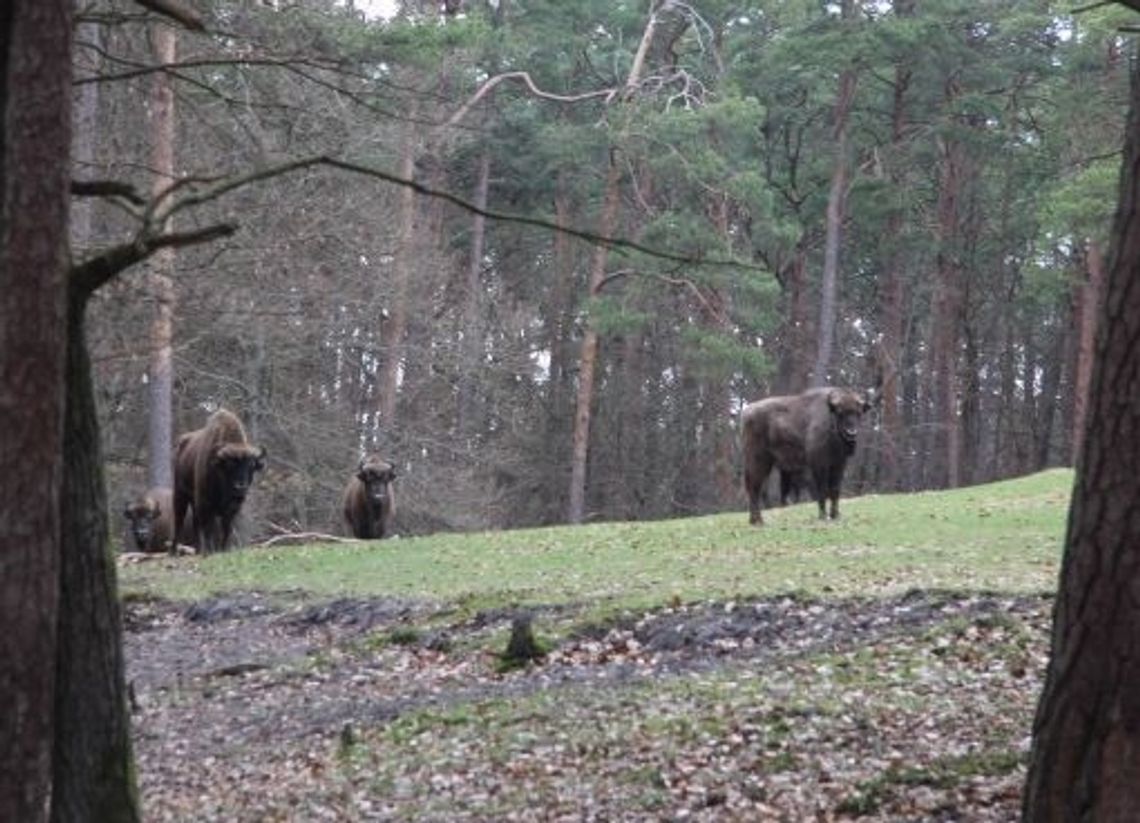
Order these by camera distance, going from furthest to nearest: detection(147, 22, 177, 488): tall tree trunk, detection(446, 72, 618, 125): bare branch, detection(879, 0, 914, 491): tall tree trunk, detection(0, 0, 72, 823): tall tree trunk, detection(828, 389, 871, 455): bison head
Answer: detection(879, 0, 914, 491): tall tree trunk < detection(828, 389, 871, 455): bison head < detection(446, 72, 618, 125): bare branch < detection(147, 22, 177, 488): tall tree trunk < detection(0, 0, 72, 823): tall tree trunk

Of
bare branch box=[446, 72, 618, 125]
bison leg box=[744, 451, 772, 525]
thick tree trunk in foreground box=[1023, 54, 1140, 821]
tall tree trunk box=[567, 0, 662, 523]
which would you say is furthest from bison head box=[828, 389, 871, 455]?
tall tree trunk box=[567, 0, 662, 523]

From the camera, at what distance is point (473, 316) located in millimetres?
39562

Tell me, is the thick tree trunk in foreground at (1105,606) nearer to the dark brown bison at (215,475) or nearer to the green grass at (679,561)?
the green grass at (679,561)

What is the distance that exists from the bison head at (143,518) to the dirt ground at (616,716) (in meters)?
8.58

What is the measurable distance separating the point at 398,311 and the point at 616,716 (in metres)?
26.4

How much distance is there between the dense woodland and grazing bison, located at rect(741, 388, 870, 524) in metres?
7.19

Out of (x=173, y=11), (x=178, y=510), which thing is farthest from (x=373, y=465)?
(x=173, y=11)

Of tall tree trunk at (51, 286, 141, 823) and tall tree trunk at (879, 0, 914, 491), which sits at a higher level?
tall tree trunk at (879, 0, 914, 491)

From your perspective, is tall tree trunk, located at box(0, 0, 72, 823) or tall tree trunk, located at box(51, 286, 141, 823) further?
tall tree trunk, located at box(51, 286, 141, 823)

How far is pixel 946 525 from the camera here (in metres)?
21.0

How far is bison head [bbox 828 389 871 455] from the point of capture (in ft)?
71.8

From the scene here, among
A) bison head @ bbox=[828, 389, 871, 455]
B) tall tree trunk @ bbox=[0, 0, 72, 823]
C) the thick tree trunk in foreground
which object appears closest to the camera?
the thick tree trunk in foreground

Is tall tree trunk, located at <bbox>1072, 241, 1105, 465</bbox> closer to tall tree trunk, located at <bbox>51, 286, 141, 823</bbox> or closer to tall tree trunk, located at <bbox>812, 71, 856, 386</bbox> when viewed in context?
tall tree trunk, located at <bbox>812, 71, 856, 386</bbox>

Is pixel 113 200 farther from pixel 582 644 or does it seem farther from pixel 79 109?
pixel 79 109
